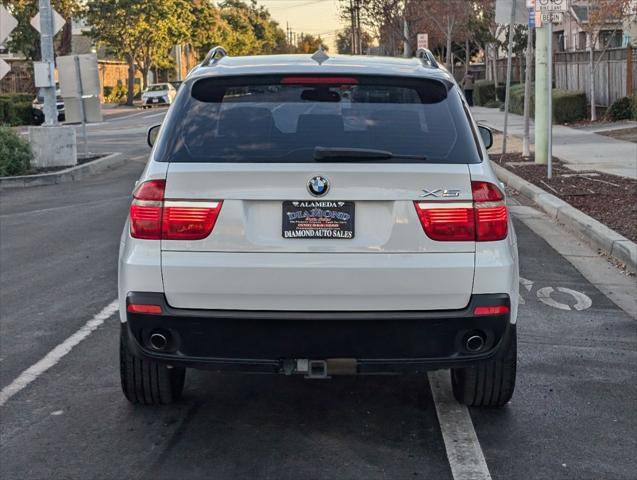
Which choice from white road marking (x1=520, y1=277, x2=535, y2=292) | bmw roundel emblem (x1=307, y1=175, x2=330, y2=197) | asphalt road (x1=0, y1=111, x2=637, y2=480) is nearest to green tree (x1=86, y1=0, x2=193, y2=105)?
white road marking (x1=520, y1=277, x2=535, y2=292)

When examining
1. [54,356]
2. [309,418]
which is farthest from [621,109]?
[309,418]

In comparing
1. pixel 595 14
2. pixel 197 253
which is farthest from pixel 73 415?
pixel 595 14

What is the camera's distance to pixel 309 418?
5.27m

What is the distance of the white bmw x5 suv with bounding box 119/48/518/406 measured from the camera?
4.46 meters

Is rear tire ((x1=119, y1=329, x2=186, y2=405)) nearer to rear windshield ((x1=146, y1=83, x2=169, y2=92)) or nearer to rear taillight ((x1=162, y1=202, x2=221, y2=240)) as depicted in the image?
rear taillight ((x1=162, y1=202, x2=221, y2=240))

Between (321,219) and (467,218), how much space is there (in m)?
0.65

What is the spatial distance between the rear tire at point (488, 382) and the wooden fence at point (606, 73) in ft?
81.9

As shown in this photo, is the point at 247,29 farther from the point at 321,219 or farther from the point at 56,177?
the point at 321,219

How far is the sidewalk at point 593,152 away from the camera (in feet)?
56.0

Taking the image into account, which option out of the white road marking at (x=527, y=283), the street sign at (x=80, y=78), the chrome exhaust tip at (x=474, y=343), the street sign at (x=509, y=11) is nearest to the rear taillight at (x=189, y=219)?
the chrome exhaust tip at (x=474, y=343)

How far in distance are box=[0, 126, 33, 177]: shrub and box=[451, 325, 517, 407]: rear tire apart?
14.8 m

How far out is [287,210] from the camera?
14.7 ft

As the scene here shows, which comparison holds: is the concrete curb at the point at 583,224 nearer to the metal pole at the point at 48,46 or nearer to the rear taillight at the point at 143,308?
the rear taillight at the point at 143,308

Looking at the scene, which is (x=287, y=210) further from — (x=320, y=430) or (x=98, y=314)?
(x=98, y=314)
